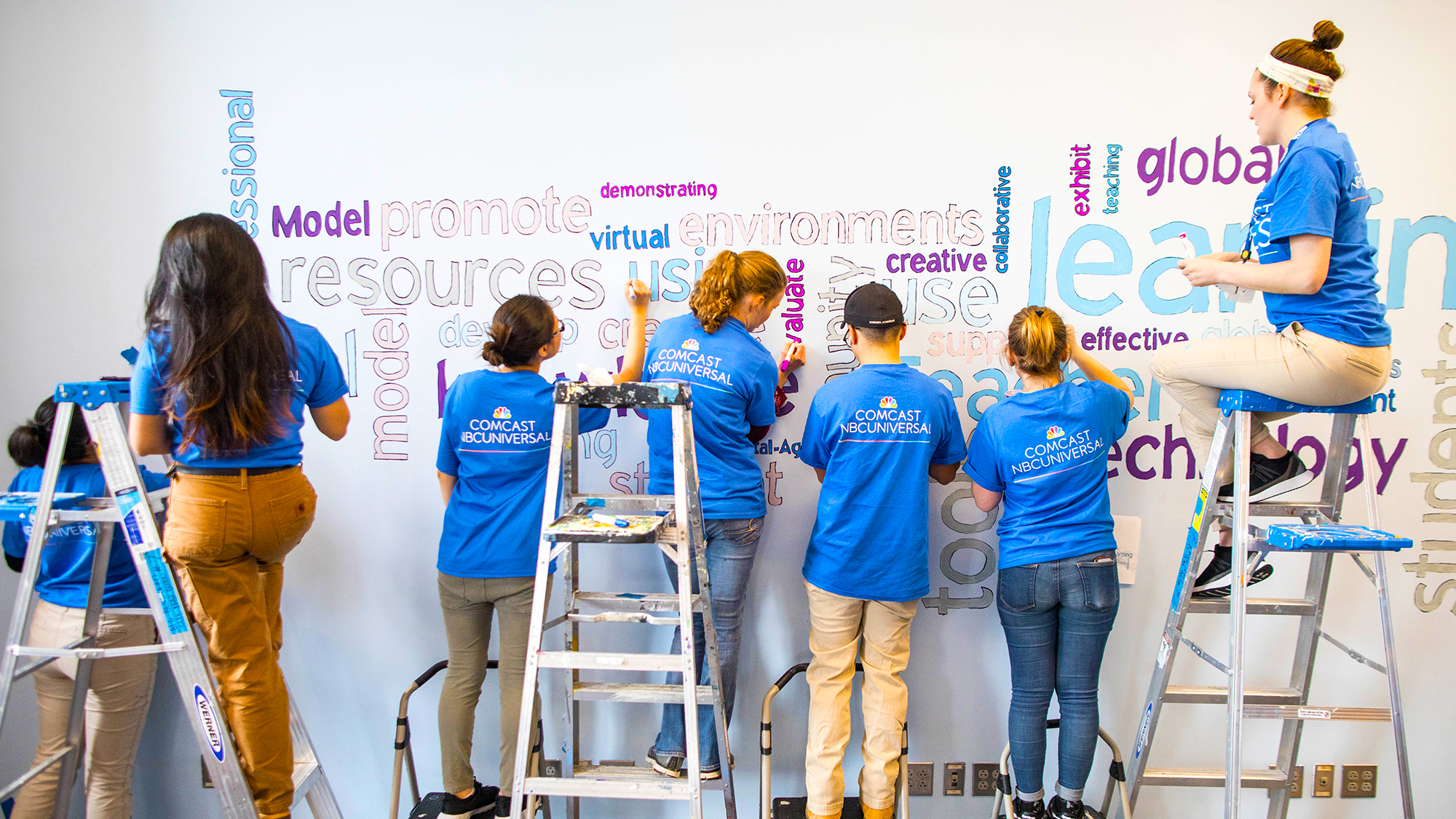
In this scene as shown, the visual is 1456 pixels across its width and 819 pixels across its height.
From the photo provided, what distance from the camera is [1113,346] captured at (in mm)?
2287

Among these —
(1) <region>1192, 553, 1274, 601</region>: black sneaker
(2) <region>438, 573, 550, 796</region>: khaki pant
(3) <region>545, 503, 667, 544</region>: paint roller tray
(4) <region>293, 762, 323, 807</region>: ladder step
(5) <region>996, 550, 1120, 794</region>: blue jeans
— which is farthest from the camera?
(2) <region>438, 573, 550, 796</region>: khaki pant

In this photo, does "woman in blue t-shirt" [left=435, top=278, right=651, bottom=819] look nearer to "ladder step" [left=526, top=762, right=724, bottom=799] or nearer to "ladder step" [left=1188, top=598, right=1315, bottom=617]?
"ladder step" [left=526, top=762, right=724, bottom=799]

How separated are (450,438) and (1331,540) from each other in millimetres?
2178

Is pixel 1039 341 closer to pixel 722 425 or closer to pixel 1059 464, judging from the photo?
pixel 1059 464

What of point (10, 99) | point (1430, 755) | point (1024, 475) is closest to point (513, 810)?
point (1024, 475)

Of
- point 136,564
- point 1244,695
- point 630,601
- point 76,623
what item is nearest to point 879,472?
point 630,601

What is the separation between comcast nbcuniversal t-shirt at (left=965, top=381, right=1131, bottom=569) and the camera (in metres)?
1.91

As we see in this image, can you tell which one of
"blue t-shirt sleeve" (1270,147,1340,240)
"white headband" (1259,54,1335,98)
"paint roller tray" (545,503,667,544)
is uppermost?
"white headband" (1259,54,1335,98)

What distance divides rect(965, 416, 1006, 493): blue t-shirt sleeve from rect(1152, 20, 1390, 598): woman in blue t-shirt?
22.0 inches

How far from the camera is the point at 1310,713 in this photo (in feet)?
5.49

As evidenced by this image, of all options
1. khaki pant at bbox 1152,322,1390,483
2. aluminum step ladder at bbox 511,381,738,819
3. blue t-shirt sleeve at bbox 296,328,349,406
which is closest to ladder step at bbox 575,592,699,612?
aluminum step ladder at bbox 511,381,738,819

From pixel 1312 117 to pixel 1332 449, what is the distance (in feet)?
2.65

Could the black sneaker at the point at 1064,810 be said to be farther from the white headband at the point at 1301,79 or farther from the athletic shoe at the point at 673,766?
the white headband at the point at 1301,79

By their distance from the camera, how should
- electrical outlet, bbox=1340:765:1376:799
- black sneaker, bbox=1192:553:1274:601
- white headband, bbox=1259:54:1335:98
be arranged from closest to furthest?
white headband, bbox=1259:54:1335:98 → black sneaker, bbox=1192:553:1274:601 → electrical outlet, bbox=1340:765:1376:799
